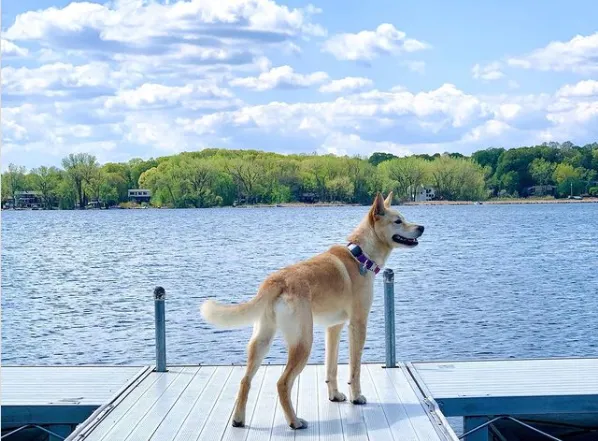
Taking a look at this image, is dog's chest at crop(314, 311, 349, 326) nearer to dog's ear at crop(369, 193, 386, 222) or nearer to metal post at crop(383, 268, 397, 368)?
dog's ear at crop(369, 193, 386, 222)

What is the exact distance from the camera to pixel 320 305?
6.61 meters

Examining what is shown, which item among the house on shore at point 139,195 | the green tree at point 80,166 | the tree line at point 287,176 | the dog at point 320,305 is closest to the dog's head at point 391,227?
the dog at point 320,305

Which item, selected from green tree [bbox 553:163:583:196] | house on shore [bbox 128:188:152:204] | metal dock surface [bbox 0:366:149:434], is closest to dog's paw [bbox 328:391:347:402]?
metal dock surface [bbox 0:366:149:434]

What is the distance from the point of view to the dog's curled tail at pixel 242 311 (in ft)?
20.6

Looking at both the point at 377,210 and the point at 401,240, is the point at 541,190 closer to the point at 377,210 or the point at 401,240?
the point at 401,240

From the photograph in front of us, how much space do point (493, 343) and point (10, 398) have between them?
14380mm

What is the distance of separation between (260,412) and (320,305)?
95 centimetres

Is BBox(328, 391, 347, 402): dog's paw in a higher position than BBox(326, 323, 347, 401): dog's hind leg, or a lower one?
lower

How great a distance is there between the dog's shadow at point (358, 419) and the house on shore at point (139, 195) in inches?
3965

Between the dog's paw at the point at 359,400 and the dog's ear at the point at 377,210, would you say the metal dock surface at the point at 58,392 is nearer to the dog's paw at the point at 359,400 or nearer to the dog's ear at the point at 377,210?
the dog's paw at the point at 359,400

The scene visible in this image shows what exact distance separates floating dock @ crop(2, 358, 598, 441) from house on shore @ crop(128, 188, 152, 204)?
9927 centimetres

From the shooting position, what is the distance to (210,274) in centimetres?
3653

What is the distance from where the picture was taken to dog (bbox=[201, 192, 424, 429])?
6293mm

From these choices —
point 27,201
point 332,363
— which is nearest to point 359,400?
point 332,363
